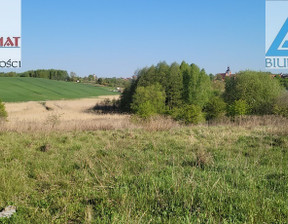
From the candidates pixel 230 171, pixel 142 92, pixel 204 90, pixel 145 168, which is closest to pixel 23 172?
pixel 145 168

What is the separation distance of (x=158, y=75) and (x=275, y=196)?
A: 158 feet

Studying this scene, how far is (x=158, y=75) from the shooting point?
51.2 m

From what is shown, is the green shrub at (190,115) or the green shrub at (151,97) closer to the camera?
the green shrub at (190,115)

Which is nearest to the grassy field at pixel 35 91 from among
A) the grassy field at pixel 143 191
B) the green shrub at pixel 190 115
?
the green shrub at pixel 190 115

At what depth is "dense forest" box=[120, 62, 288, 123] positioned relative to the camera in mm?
40766

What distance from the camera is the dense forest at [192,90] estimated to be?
40766 millimetres

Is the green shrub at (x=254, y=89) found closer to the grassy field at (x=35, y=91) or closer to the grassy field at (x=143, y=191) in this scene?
the grassy field at (x=143, y=191)

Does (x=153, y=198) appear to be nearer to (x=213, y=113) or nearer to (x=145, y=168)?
(x=145, y=168)

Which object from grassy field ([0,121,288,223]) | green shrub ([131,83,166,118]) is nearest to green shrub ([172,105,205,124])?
grassy field ([0,121,288,223])

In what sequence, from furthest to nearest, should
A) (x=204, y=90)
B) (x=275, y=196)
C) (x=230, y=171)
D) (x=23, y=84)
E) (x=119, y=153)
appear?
(x=23, y=84)
(x=204, y=90)
(x=119, y=153)
(x=230, y=171)
(x=275, y=196)

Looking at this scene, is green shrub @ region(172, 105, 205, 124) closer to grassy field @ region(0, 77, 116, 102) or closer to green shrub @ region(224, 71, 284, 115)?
green shrub @ region(224, 71, 284, 115)

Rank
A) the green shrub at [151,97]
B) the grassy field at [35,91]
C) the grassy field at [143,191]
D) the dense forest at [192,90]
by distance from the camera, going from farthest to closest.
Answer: the grassy field at [35,91], the green shrub at [151,97], the dense forest at [192,90], the grassy field at [143,191]

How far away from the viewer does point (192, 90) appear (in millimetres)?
48906

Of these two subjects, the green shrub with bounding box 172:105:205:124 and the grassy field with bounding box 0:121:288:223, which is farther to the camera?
the green shrub with bounding box 172:105:205:124
